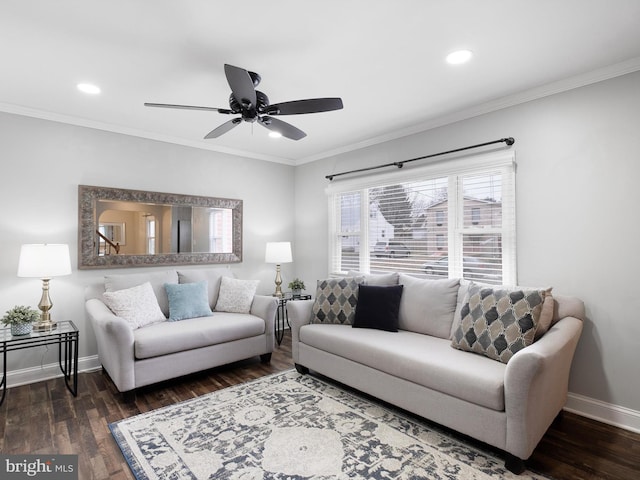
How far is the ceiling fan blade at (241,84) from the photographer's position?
78.5 inches

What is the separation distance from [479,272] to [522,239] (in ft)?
1.59

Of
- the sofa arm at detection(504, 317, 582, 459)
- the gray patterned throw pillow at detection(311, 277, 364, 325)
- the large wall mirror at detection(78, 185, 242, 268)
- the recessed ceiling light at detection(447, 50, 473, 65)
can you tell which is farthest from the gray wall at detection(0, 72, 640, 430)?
the gray patterned throw pillow at detection(311, 277, 364, 325)

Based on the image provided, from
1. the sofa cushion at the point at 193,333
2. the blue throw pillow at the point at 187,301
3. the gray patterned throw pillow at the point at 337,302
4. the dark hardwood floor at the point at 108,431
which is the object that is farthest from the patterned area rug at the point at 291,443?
the blue throw pillow at the point at 187,301

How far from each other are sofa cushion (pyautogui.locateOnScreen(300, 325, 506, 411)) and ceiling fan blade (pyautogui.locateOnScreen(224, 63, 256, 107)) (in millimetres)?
2010

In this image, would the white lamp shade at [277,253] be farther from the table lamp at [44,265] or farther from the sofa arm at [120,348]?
the table lamp at [44,265]

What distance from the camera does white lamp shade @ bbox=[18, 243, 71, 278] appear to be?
289 cm

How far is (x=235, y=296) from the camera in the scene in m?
4.01

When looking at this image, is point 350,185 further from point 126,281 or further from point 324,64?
point 126,281

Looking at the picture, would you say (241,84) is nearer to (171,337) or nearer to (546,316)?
(171,337)

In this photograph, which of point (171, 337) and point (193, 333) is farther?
point (193, 333)

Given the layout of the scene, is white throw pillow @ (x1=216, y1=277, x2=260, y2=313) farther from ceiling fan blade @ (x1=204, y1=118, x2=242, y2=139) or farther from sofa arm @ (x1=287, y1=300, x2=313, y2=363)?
ceiling fan blade @ (x1=204, y1=118, x2=242, y2=139)

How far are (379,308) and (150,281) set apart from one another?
7.83ft

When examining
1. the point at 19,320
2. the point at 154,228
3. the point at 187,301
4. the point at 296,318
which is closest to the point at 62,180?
the point at 154,228

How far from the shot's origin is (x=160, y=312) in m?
3.53
